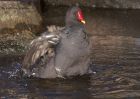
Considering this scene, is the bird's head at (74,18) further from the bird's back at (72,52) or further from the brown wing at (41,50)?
the brown wing at (41,50)

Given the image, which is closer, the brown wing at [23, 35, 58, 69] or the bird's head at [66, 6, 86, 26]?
the brown wing at [23, 35, 58, 69]

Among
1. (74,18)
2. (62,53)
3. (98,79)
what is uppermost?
(74,18)

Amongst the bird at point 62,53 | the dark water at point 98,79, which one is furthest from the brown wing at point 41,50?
the dark water at point 98,79

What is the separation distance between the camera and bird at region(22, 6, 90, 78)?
27.1 feet

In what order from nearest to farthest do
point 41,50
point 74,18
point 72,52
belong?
point 72,52 → point 41,50 → point 74,18

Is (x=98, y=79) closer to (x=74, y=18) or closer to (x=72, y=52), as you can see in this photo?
(x=72, y=52)

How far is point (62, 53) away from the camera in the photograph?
8297 mm

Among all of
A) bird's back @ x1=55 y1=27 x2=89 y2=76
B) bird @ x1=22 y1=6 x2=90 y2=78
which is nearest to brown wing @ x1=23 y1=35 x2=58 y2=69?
bird @ x1=22 y1=6 x2=90 y2=78

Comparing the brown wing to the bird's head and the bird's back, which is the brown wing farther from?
the bird's head

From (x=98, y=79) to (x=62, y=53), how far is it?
0.69 meters

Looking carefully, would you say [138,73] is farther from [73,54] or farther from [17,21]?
[17,21]

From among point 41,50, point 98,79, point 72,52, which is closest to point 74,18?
point 72,52

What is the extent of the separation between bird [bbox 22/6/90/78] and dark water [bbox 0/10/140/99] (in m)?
0.15

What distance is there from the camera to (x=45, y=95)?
24.4 feet
